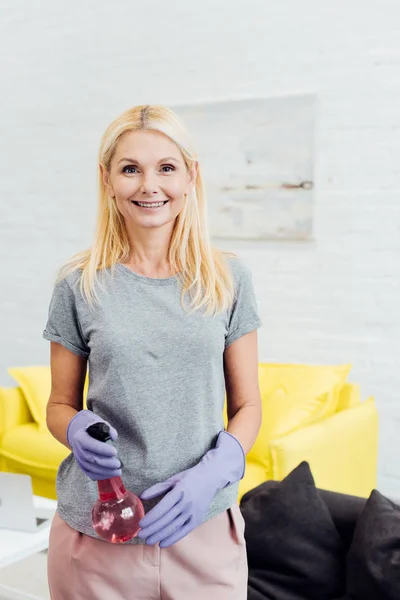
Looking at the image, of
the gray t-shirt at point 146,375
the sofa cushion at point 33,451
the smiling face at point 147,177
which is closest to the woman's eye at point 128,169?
the smiling face at point 147,177

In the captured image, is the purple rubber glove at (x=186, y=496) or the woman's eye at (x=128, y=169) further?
the woman's eye at (x=128, y=169)

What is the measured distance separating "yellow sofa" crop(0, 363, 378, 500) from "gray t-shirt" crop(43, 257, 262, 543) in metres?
1.65

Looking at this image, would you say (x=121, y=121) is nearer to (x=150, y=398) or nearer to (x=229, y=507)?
(x=150, y=398)

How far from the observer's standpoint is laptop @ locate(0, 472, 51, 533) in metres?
2.42

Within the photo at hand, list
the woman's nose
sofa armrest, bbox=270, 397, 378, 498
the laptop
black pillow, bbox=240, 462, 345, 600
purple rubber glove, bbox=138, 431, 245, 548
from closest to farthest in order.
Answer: purple rubber glove, bbox=138, 431, 245, 548, the woman's nose, black pillow, bbox=240, 462, 345, 600, the laptop, sofa armrest, bbox=270, 397, 378, 498

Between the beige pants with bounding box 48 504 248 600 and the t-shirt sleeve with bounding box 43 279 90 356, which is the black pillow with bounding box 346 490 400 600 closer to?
the beige pants with bounding box 48 504 248 600

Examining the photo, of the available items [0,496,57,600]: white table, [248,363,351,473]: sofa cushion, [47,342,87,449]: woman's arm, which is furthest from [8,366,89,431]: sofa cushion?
[47,342,87,449]: woman's arm


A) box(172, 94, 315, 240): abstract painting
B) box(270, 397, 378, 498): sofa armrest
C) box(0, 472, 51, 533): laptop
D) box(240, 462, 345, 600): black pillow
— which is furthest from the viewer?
box(172, 94, 315, 240): abstract painting

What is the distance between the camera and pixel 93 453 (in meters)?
1.17

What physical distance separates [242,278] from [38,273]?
3276mm

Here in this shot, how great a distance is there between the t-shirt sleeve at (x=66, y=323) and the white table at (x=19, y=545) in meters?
1.17

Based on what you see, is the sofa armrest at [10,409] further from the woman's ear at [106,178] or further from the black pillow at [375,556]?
the woman's ear at [106,178]

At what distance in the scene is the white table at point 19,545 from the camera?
2.21m

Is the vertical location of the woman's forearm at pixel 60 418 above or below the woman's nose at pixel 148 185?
below
